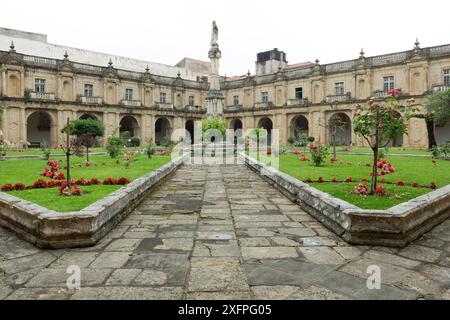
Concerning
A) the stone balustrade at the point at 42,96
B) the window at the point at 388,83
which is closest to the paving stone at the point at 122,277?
the stone balustrade at the point at 42,96

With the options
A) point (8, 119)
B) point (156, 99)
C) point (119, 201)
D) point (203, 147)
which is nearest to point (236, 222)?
point (119, 201)

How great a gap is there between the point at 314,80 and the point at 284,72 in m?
3.97

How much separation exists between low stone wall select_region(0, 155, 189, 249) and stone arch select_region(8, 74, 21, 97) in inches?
1148

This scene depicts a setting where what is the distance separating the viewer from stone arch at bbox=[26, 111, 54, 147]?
110ft

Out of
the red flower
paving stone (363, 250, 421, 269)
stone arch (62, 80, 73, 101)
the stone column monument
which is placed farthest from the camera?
stone arch (62, 80, 73, 101)

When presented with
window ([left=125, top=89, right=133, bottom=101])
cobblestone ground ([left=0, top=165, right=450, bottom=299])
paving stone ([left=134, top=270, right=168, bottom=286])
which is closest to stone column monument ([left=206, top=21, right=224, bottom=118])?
cobblestone ground ([left=0, top=165, right=450, bottom=299])

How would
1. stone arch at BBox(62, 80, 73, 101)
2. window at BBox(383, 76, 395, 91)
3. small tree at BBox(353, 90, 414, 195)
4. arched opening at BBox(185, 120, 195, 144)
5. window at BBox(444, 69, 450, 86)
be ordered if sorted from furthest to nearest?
1. arched opening at BBox(185, 120, 195, 144)
2. stone arch at BBox(62, 80, 73, 101)
3. window at BBox(383, 76, 395, 91)
4. window at BBox(444, 69, 450, 86)
5. small tree at BBox(353, 90, 414, 195)

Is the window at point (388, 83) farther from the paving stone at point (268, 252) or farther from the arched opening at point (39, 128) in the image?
the arched opening at point (39, 128)

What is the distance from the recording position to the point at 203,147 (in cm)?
2003

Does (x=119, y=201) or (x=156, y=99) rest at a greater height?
(x=156, y=99)

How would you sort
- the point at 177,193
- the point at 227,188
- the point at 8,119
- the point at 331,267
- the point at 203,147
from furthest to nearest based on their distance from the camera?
the point at 8,119 < the point at 203,147 < the point at 227,188 < the point at 177,193 < the point at 331,267

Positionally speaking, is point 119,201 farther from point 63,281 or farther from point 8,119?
point 8,119

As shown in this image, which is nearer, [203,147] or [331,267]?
[331,267]

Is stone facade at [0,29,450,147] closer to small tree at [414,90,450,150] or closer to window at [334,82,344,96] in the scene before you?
window at [334,82,344,96]
